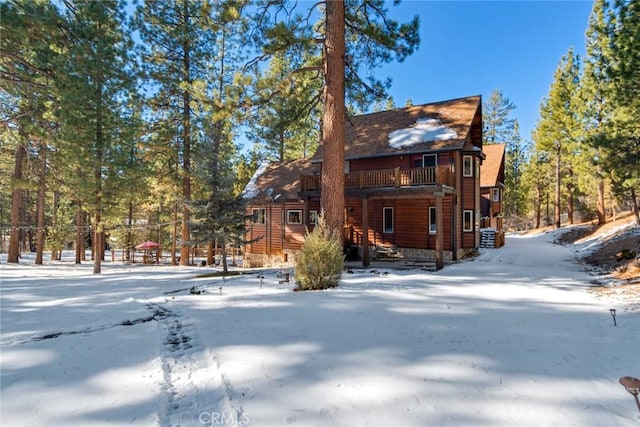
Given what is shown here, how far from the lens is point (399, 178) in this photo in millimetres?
13703

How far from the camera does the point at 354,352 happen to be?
13.6 ft

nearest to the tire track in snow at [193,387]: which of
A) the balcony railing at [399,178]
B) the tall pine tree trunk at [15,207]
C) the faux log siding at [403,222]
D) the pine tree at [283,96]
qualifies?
the pine tree at [283,96]

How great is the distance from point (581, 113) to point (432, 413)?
93.2 feet

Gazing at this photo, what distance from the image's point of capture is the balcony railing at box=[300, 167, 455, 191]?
13.3 metres

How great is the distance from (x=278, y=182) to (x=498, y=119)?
37.2 m

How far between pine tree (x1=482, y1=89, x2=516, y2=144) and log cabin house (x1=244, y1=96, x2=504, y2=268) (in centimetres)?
3082

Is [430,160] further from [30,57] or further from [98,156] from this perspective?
[30,57]

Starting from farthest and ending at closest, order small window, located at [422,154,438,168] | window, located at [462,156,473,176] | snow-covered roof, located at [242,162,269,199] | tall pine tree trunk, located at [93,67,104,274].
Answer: snow-covered roof, located at [242,162,269,199]
window, located at [462,156,473,176]
small window, located at [422,154,438,168]
tall pine tree trunk, located at [93,67,104,274]

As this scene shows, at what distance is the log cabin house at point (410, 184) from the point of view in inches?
556

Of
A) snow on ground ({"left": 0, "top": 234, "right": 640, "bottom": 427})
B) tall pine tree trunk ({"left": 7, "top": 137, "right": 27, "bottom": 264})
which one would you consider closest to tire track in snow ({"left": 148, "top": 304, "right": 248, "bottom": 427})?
snow on ground ({"left": 0, "top": 234, "right": 640, "bottom": 427})

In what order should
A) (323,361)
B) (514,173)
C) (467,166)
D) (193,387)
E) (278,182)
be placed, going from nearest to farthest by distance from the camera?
1. (193,387)
2. (323,361)
3. (467,166)
4. (278,182)
5. (514,173)

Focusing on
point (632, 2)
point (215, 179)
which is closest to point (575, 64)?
point (632, 2)

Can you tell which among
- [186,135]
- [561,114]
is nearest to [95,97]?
[186,135]

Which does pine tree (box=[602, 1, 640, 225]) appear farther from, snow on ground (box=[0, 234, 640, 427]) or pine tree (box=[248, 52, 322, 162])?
pine tree (box=[248, 52, 322, 162])
